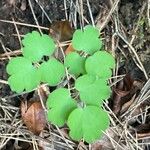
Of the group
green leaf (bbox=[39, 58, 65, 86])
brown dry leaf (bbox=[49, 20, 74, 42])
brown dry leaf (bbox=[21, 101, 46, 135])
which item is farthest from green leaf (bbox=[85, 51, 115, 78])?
brown dry leaf (bbox=[21, 101, 46, 135])

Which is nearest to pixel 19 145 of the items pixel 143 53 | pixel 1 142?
pixel 1 142

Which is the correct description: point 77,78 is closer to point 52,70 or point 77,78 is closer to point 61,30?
point 52,70

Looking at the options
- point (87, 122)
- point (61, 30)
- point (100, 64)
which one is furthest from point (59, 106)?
point (61, 30)

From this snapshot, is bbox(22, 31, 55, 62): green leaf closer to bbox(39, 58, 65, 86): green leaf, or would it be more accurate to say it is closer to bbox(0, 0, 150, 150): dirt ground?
bbox(39, 58, 65, 86): green leaf

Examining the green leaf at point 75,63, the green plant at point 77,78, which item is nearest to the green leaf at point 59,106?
the green plant at point 77,78

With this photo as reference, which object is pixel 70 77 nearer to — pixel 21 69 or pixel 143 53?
pixel 21 69

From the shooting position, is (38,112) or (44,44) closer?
(44,44)
